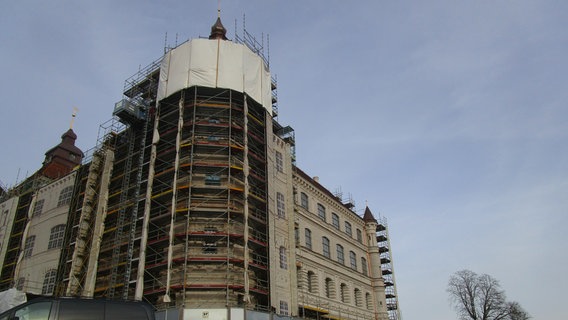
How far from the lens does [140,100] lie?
40.6 metres

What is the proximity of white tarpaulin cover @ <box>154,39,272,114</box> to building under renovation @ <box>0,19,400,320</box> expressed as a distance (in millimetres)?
110

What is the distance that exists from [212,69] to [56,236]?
64.1 ft

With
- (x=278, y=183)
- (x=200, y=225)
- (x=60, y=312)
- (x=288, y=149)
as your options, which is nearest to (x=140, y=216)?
(x=200, y=225)

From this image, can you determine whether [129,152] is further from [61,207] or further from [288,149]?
A: [288,149]

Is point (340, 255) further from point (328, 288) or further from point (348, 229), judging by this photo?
point (328, 288)

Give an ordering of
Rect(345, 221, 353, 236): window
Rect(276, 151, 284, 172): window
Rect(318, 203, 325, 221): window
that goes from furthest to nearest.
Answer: Rect(345, 221, 353, 236): window
Rect(318, 203, 325, 221): window
Rect(276, 151, 284, 172): window

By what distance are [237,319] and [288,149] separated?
17.2 metres

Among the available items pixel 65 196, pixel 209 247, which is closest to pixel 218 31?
pixel 65 196

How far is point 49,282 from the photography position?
38000 mm

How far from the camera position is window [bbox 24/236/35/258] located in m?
41.9

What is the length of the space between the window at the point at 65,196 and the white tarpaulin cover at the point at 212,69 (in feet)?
41.6

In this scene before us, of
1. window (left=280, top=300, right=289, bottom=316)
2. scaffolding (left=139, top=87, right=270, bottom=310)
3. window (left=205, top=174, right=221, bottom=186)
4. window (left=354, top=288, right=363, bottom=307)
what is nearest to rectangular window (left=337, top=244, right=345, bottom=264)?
window (left=354, top=288, right=363, bottom=307)

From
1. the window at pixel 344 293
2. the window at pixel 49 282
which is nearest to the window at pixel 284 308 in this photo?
the window at pixel 344 293

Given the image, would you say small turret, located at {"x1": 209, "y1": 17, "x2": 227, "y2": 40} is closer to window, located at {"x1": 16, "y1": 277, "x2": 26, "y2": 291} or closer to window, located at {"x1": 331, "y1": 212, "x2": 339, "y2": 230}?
window, located at {"x1": 331, "y1": 212, "x2": 339, "y2": 230}
